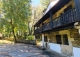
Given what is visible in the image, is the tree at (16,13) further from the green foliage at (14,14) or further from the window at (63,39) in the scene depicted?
the window at (63,39)

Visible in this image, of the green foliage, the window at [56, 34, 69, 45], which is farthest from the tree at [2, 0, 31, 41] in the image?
the window at [56, 34, 69, 45]

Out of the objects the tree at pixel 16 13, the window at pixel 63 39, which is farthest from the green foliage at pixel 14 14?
the window at pixel 63 39

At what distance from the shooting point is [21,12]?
109 ft

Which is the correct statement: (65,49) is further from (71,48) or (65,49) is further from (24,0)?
(24,0)

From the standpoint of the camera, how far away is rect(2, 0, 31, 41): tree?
32.5 meters

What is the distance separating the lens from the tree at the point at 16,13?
107ft

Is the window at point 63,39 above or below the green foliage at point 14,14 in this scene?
below

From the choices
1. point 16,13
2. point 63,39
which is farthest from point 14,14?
point 63,39

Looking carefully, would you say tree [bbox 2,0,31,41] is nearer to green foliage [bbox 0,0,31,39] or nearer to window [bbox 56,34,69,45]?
green foliage [bbox 0,0,31,39]

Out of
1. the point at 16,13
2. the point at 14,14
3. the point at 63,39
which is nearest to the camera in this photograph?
the point at 63,39

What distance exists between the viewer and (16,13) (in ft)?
110

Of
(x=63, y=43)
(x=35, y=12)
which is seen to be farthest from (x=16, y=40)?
(x=63, y=43)

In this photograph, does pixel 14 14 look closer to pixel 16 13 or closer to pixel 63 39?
pixel 16 13

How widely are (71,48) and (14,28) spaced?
24602 mm
